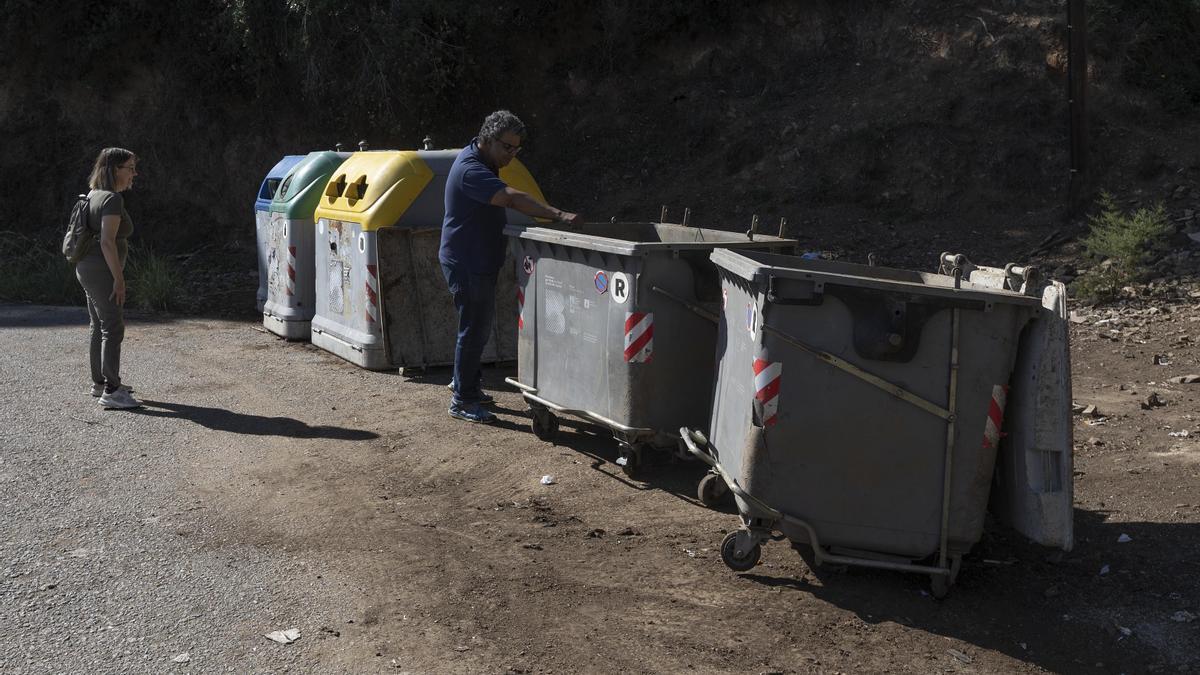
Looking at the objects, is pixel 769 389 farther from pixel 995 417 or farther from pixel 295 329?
pixel 295 329

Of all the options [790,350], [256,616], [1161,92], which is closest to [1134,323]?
[1161,92]

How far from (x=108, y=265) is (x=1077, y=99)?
387 inches

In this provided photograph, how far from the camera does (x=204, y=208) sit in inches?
729

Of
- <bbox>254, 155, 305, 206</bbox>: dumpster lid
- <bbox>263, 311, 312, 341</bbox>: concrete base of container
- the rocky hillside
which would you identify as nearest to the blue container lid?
<bbox>254, 155, 305, 206</bbox>: dumpster lid

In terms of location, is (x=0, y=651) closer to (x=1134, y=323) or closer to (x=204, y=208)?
(x=1134, y=323)

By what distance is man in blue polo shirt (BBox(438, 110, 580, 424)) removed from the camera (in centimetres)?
746

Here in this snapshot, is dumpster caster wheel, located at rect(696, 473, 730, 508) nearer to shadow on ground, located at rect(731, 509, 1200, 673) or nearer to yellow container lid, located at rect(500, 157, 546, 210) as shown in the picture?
shadow on ground, located at rect(731, 509, 1200, 673)

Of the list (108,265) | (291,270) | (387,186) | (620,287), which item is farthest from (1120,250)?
(108,265)

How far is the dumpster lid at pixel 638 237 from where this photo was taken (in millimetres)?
6176

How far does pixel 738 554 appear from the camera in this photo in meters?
5.00

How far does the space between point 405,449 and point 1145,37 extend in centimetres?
1151

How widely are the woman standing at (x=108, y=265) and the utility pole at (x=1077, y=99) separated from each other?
9.46 m

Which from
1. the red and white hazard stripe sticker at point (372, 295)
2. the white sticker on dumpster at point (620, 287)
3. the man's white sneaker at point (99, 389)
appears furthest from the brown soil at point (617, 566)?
the red and white hazard stripe sticker at point (372, 295)

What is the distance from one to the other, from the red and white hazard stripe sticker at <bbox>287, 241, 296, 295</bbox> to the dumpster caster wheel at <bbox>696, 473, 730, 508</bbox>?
589 cm
